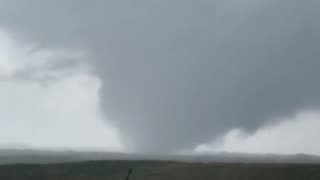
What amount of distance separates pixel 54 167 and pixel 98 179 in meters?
22.2

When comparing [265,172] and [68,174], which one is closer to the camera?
[265,172]

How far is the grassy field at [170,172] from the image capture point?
85125 mm

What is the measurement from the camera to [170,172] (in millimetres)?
91688

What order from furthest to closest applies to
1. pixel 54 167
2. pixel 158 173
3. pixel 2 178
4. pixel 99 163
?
pixel 99 163, pixel 54 167, pixel 158 173, pixel 2 178

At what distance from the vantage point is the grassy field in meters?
85.1

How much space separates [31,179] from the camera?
86.1 metres

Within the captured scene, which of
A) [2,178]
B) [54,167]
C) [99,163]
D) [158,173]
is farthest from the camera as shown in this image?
[99,163]

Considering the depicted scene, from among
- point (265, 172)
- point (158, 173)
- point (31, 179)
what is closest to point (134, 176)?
point (158, 173)

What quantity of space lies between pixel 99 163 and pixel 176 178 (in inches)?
1252

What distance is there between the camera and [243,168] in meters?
90.9

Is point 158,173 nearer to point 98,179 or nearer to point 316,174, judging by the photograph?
point 98,179

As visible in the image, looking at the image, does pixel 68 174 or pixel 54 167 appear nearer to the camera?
pixel 68 174

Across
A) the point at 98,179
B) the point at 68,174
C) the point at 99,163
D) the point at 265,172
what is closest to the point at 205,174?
the point at 265,172

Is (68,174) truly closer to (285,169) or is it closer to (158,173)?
(158,173)
